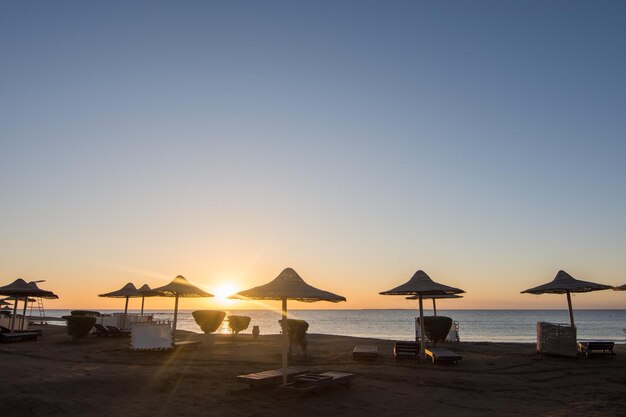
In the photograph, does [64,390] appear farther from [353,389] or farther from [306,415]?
[353,389]

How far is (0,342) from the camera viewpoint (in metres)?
21.2

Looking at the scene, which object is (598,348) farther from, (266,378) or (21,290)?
(21,290)

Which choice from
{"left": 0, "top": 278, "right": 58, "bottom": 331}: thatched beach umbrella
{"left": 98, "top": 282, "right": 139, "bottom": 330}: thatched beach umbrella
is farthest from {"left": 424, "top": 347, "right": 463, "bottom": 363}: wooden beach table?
{"left": 0, "top": 278, "right": 58, "bottom": 331}: thatched beach umbrella

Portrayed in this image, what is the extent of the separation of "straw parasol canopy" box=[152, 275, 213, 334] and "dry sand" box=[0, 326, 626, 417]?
2882mm

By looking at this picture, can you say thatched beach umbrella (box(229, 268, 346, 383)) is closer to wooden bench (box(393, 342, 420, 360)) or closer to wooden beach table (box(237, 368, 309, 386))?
wooden beach table (box(237, 368, 309, 386))

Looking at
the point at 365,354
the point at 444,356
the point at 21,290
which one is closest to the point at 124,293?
the point at 21,290

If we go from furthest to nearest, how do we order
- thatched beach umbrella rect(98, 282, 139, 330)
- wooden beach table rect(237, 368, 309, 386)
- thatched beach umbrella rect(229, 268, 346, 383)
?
thatched beach umbrella rect(98, 282, 139, 330)
thatched beach umbrella rect(229, 268, 346, 383)
wooden beach table rect(237, 368, 309, 386)

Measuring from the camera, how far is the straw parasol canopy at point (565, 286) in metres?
17.7

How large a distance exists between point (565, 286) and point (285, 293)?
12.9 metres

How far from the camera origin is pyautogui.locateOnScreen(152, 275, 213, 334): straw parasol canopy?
1966 centimetres

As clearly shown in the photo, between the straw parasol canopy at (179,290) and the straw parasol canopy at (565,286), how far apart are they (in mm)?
14111

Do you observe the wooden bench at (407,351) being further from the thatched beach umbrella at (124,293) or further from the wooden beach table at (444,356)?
the thatched beach umbrella at (124,293)

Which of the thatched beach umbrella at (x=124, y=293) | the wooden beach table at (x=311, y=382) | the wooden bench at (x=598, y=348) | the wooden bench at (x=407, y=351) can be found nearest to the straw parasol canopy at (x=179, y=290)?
the thatched beach umbrella at (x=124, y=293)

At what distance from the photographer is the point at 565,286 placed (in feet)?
59.6
